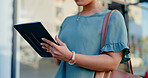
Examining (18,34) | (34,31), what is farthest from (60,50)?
(18,34)

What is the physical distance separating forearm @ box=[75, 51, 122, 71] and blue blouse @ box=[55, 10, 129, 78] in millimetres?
46

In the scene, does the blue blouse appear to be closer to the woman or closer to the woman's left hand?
the woman

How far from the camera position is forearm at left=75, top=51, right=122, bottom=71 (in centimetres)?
98

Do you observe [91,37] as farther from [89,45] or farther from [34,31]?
[34,31]

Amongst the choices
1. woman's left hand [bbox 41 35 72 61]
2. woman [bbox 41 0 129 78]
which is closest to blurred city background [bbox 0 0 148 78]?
woman [bbox 41 0 129 78]

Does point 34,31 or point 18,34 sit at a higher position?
point 34,31

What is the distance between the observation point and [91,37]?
110 centimetres

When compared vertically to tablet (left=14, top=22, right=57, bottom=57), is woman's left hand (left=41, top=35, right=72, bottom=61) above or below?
below

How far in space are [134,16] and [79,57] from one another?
6385 mm

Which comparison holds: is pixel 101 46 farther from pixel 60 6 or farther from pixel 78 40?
pixel 60 6

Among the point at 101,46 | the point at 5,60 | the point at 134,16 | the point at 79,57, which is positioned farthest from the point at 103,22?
the point at 134,16

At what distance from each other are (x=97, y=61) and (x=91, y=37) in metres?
0.17

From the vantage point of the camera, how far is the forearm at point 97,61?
98 centimetres

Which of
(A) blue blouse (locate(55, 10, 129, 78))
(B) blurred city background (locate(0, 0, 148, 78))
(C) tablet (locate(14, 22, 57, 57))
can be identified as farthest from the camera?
(B) blurred city background (locate(0, 0, 148, 78))
